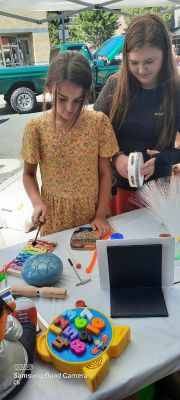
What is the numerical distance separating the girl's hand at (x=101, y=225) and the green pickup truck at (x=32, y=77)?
518 cm

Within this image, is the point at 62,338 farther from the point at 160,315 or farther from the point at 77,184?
the point at 77,184

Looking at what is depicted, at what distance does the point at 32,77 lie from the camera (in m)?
6.06

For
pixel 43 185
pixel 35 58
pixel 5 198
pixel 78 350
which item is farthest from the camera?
pixel 35 58

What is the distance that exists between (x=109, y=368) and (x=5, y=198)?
7.10 feet

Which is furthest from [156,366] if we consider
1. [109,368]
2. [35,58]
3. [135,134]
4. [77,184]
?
[35,58]

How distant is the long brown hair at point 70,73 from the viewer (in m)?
0.99

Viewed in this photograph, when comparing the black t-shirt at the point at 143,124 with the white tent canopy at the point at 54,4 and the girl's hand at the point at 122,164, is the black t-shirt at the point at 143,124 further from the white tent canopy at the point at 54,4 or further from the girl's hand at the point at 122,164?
the white tent canopy at the point at 54,4

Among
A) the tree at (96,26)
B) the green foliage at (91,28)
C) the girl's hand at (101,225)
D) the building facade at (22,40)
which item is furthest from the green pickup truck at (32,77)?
the tree at (96,26)

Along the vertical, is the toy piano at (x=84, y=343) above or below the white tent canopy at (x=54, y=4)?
below

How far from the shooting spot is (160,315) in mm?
754

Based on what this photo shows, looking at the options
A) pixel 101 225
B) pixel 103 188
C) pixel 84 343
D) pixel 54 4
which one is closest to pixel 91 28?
pixel 54 4

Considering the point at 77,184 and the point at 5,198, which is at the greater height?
the point at 77,184

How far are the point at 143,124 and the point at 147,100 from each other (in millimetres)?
89

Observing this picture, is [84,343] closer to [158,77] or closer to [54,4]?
[158,77]
